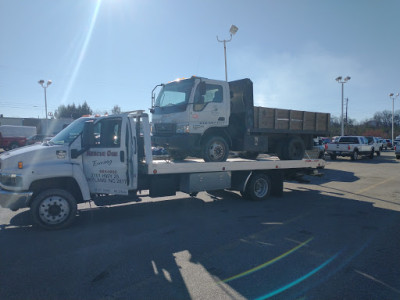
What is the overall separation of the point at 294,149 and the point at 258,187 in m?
2.39

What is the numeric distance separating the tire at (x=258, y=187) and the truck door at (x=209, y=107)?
6.30 feet

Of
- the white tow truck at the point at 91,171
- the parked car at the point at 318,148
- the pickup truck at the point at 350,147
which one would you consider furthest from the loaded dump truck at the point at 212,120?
the pickup truck at the point at 350,147

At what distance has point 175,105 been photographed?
26.7 ft

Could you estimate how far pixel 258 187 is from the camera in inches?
365

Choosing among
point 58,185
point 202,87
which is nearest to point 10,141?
point 58,185

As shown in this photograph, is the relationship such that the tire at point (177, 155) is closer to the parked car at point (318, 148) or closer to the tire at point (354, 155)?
the parked car at point (318, 148)

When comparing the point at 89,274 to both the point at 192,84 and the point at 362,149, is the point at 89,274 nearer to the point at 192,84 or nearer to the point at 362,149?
the point at 192,84

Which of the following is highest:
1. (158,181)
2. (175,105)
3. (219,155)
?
(175,105)

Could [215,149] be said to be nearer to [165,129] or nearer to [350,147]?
[165,129]

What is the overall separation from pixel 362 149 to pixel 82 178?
24371 mm

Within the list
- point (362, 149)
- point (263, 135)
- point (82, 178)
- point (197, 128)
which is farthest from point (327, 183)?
point (362, 149)

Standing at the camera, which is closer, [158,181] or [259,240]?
[259,240]

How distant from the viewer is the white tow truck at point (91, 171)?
5754 millimetres

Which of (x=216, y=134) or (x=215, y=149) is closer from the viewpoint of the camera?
(x=215, y=149)
